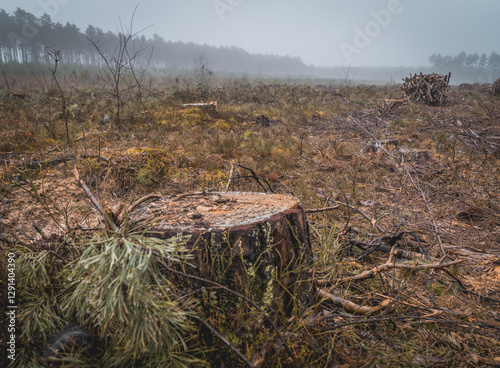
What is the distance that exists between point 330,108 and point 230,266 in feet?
39.9

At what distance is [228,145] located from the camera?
227 inches

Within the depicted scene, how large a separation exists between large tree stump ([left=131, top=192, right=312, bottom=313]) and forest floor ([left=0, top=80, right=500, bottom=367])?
5.6 inches

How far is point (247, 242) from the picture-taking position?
1264mm

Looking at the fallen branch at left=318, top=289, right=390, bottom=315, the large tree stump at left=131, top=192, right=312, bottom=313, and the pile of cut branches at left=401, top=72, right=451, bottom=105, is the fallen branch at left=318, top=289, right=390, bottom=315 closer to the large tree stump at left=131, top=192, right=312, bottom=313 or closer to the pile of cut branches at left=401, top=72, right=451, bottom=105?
the large tree stump at left=131, top=192, right=312, bottom=313

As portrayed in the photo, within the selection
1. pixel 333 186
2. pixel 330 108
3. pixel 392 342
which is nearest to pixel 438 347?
pixel 392 342

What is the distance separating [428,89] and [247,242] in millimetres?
14808

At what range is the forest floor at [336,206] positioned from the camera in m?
1.24

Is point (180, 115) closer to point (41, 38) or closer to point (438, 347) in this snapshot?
point (438, 347)

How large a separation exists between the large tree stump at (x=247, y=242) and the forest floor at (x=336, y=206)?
14cm

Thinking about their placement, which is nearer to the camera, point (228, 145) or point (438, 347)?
point (438, 347)

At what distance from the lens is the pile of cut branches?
12297 millimetres

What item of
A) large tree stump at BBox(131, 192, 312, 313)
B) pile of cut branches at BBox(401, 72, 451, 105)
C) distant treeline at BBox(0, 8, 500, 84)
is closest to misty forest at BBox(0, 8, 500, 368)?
large tree stump at BBox(131, 192, 312, 313)

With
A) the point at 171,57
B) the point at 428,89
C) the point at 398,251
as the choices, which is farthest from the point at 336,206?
the point at 171,57

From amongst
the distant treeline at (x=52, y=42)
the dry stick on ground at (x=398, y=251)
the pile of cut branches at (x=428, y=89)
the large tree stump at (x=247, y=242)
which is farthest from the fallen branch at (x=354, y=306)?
the distant treeline at (x=52, y=42)
